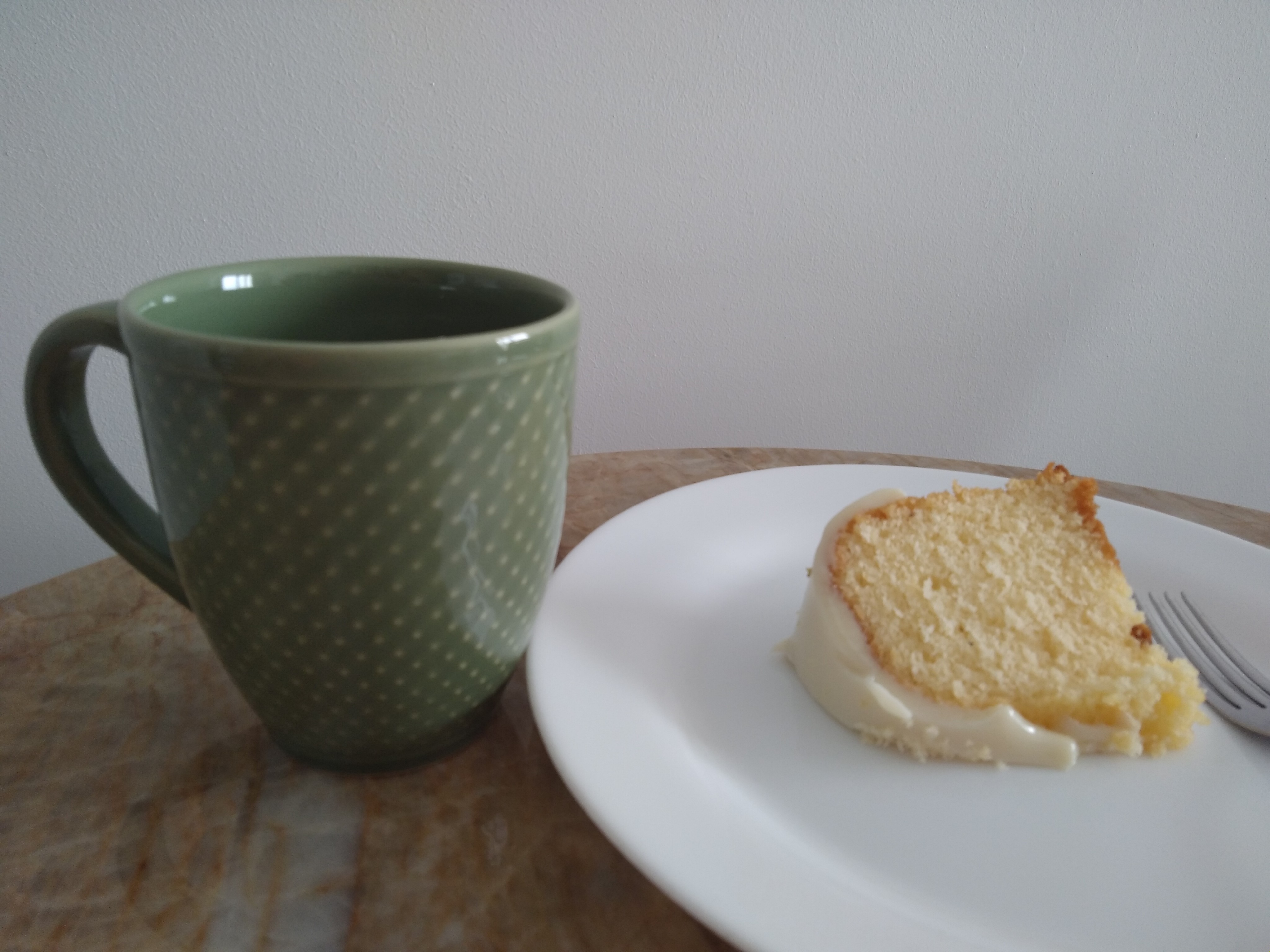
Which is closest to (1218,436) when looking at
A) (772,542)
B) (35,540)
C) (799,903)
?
(772,542)

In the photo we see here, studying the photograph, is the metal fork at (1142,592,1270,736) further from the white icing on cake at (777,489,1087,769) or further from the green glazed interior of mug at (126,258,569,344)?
the green glazed interior of mug at (126,258,569,344)

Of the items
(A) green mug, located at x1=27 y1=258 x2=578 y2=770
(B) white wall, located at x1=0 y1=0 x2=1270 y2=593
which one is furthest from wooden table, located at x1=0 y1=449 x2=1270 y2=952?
(B) white wall, located at x1=0 y1=0 x2=1270 y2=593

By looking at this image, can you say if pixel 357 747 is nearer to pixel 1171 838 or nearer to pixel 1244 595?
pixel 1171 838

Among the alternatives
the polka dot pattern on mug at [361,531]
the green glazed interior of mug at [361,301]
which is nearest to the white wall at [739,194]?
the green glazed interior of mug at [361,301]

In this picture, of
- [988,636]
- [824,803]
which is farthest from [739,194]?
[824,803]

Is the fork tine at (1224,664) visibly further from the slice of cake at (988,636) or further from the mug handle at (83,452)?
the mug handle at (83,452)

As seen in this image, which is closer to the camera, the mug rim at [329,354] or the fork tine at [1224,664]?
the mug rim at [329,354]
